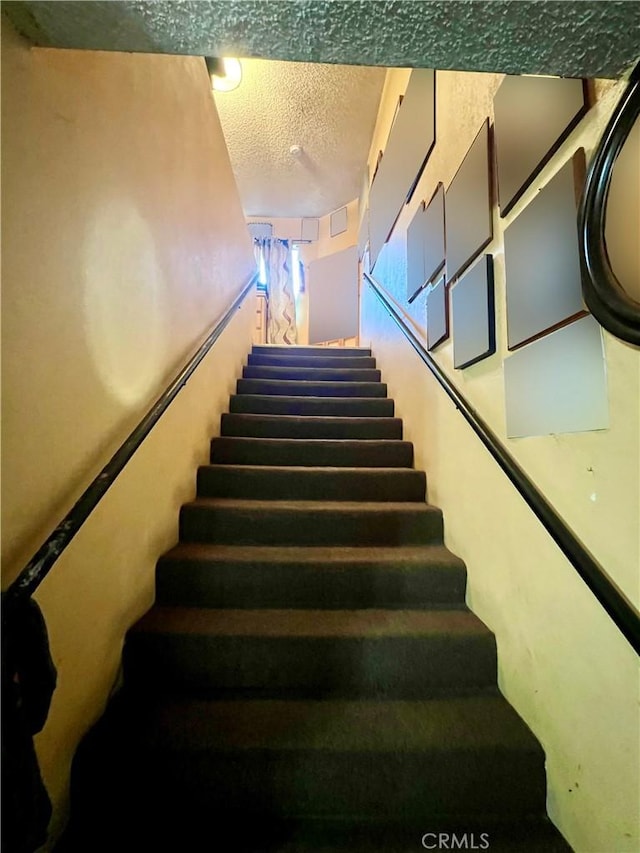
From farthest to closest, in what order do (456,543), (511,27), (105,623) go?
(456,543) < (105,623) < (511,27)

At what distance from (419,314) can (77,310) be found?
1871 mm

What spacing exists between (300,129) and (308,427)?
144 inches

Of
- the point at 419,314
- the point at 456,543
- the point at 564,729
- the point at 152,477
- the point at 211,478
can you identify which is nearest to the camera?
the point at 564,729

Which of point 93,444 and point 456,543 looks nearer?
point 93,444

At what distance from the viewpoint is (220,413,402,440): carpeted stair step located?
2.53 m

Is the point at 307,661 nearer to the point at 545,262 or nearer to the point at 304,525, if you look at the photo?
the point at 304,525

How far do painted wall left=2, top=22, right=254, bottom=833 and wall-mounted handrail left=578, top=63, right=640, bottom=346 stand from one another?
1.23m

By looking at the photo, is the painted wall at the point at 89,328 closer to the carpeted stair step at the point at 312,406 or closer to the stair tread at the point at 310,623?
the stair tread at the point at 310,623

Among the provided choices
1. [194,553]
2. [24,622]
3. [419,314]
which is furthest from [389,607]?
[419,314]

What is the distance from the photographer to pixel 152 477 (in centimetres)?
153

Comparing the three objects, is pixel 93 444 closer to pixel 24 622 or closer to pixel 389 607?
pixel 24 622

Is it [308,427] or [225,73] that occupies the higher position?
[225,73]

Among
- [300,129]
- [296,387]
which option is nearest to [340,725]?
[296,387]

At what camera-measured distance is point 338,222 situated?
5.82 meters
